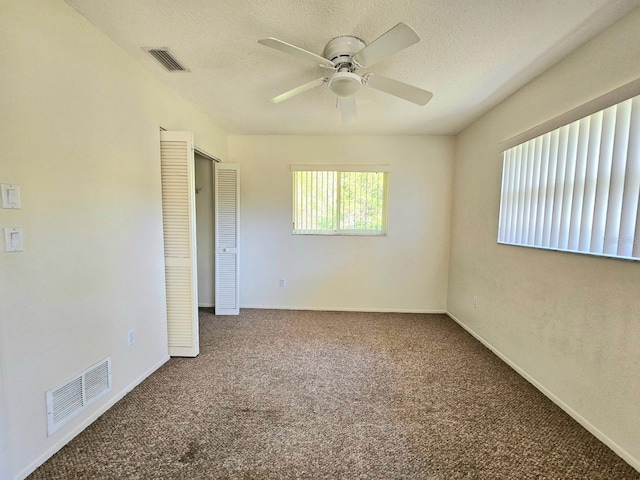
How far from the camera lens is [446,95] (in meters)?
2.51

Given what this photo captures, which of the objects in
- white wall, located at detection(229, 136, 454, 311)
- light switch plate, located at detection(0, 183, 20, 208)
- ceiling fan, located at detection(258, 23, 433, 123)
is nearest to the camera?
light switch plate, located at detection(0, 183, 20, 208)

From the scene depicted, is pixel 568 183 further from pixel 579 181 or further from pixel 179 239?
pixel 179 239

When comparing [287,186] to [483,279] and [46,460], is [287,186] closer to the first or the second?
[483,279]

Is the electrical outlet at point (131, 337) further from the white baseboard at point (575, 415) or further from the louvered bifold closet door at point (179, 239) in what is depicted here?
the white baseboard at point (575, 415)

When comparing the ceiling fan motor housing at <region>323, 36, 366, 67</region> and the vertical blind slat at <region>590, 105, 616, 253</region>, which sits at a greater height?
the ceiling fan motor housing at <region>323, 36, 366, 67</region>

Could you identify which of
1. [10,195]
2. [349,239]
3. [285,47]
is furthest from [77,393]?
[349,239]

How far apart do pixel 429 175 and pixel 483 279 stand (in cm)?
160

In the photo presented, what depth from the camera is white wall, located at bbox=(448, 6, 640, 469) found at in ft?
4.90

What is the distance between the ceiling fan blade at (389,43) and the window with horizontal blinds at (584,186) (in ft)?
4.28

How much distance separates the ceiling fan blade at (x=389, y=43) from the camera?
1.30m

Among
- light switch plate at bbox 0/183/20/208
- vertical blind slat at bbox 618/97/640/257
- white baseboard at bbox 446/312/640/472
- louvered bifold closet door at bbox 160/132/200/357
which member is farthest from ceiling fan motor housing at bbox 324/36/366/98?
white baseboard at bbox 446/312/640/472

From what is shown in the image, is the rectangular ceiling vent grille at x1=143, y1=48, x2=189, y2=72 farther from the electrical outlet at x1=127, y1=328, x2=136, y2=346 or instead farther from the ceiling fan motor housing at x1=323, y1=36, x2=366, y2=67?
the electrical outlet at x1=127, y1=328, x2=136, y2=346

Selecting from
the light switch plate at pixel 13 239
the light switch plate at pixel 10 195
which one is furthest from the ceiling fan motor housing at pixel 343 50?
the light switch plate at pixel 13 239

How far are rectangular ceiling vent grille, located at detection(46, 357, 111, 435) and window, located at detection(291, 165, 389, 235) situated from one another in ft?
8.57
